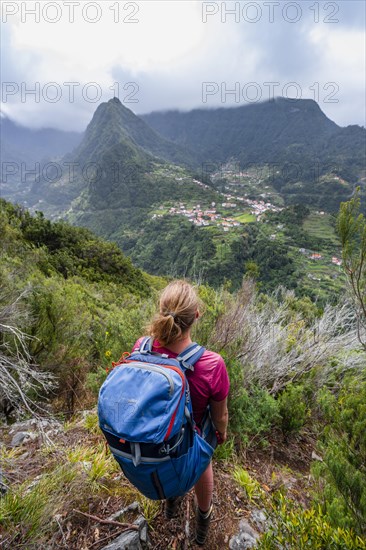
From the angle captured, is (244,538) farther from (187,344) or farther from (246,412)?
(187,344)

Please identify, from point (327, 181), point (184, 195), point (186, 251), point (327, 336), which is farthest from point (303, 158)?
point (327, 336)

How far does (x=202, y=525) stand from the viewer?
1.69 meters

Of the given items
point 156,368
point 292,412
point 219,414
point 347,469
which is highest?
point 156,368

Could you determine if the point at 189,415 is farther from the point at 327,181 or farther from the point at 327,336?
the point at 327,181

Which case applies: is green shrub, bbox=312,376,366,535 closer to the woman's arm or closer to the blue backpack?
the woman's arm

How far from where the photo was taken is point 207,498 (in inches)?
65.3

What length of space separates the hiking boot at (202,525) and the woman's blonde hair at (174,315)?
3.55 feet

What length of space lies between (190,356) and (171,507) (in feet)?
3.37

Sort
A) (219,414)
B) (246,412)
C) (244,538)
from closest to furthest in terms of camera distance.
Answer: (219,414)
(244,538)
(246,412)

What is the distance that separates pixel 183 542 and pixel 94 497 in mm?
584

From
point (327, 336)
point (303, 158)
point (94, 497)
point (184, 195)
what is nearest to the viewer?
point (94, 497)

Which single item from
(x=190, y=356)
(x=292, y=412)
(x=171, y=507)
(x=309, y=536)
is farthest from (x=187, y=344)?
(x=292, y=412)

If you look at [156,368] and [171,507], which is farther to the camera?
[171,507]

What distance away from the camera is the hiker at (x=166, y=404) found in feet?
3.84
